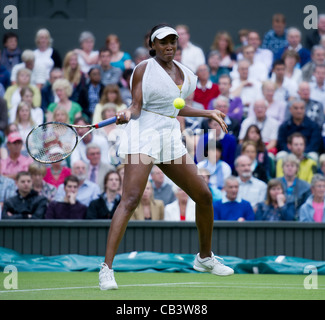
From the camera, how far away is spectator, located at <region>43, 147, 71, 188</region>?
34.6 feet

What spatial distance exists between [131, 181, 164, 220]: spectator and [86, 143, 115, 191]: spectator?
1.13m

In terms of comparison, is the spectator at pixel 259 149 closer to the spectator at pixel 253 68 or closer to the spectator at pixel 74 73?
the spectator at pixel 253 68

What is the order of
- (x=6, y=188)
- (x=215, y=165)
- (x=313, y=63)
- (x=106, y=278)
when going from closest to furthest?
(x=106, y=278) < (x=6, y=188) < (x=215, y=165) < (x=313, y=63)

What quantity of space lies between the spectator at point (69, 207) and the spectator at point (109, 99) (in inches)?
81.8

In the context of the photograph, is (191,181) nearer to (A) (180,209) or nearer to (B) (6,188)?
(A) (180,209)

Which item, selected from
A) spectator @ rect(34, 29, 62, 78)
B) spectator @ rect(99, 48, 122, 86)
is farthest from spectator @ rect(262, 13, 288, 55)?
spectator @ rect(34, 29, 62, 78)

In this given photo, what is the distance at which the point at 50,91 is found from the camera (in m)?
12.6

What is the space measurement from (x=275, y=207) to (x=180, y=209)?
1112 mm

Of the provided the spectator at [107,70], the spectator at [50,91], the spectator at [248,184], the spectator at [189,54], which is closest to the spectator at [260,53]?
the spectator at [189,54]

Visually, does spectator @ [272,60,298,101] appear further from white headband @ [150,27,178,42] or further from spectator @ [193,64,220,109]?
white headband @ [150,27,178,42]

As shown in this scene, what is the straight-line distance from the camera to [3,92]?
1257 cm

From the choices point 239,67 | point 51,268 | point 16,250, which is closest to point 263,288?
point 51,268

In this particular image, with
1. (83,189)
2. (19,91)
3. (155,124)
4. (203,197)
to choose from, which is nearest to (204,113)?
(155,124)

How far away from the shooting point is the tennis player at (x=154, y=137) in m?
5.92
